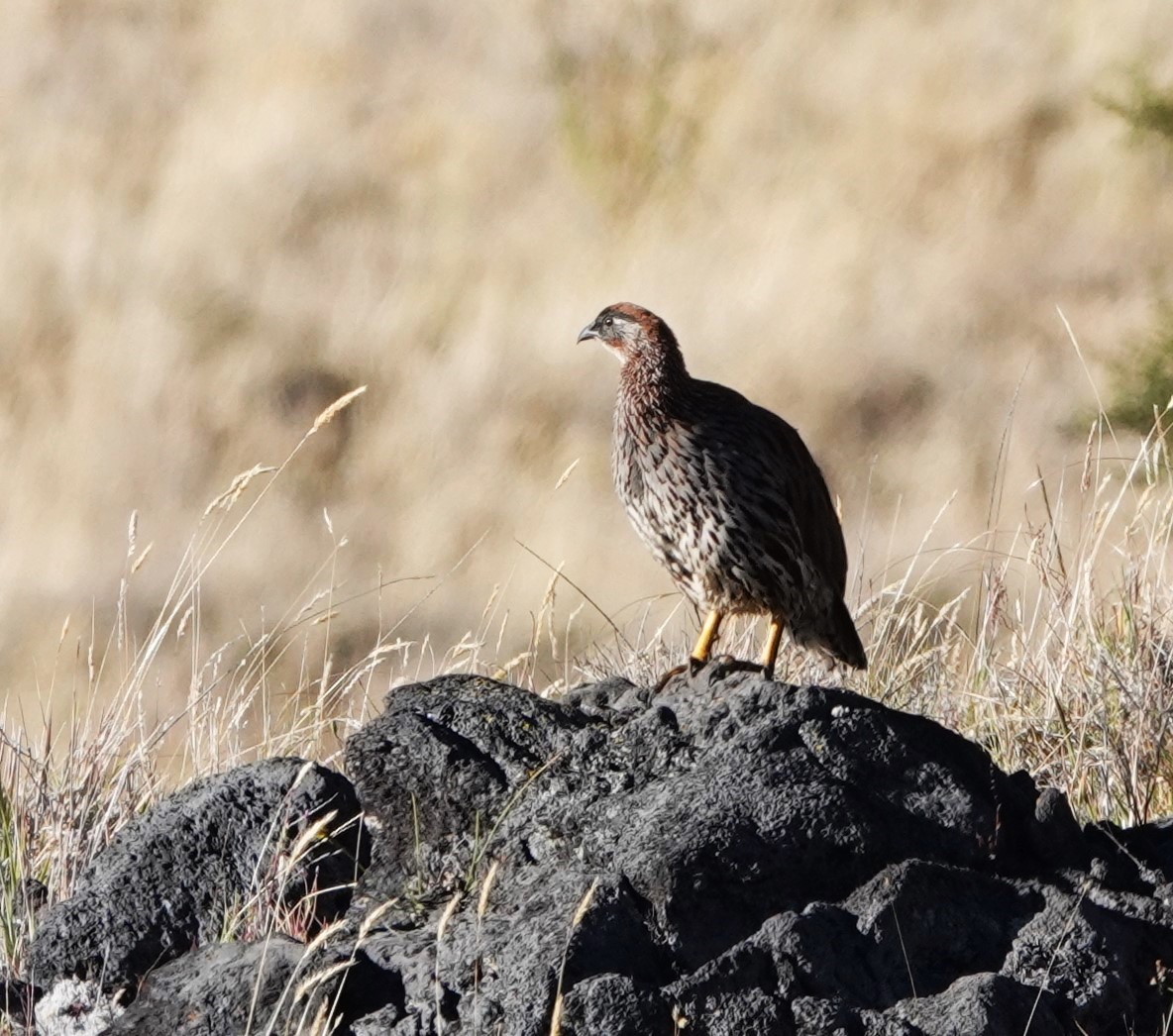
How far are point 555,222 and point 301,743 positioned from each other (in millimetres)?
18454

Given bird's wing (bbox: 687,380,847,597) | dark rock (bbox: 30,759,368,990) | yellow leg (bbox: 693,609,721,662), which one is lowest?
yellow leg (bbox: 693,609,721,662)

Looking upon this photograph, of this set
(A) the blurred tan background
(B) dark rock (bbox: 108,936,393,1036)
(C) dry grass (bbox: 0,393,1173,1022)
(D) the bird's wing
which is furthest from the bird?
(A) the blurred tan background

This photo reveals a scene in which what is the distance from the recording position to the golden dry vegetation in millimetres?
20266

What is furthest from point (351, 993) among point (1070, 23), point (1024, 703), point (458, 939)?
point (1070, 23)

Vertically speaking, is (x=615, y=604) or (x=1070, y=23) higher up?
(x=1070, y=23)

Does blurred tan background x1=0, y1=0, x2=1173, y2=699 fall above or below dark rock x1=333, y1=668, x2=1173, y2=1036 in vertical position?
above

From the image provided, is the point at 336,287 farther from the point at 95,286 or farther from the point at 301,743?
the point at 301,743

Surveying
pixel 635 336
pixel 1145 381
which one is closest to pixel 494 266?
pixel 1145 381

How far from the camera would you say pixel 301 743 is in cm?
618

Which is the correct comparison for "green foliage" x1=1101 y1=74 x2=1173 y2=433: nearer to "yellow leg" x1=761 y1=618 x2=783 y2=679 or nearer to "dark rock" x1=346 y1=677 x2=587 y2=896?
"yellow leg" x1=761 y1=618 x2=783 y2=679

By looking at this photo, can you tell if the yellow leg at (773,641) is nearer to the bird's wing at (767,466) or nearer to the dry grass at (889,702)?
the bird's wing at (767,466)

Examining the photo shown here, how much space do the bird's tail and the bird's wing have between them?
6 cm

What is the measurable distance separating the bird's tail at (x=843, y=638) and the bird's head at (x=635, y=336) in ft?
2.72

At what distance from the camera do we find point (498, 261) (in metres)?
23.8
